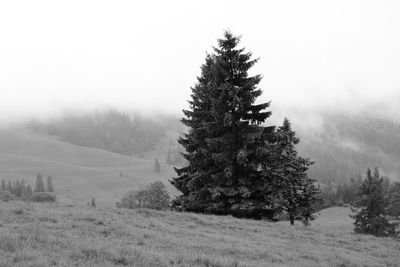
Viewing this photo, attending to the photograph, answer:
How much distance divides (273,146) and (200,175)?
20.6ft

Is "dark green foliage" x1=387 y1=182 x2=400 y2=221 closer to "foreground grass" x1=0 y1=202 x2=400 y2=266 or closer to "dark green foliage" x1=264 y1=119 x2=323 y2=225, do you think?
"dark green foliage" x1=264 y1=119 x2=323 y2=225

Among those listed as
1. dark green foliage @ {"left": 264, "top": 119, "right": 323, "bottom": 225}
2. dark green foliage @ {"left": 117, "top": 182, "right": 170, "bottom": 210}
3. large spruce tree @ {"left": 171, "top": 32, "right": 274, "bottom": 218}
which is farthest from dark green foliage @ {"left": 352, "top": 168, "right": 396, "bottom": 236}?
large spruce tree @ {"left": 171, "top": 32, "right": 274, "bottom": 218}

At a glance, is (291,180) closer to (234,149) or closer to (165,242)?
(234,149)

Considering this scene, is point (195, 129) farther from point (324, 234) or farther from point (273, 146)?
point (324, 234)

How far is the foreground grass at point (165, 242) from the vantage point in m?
12.4

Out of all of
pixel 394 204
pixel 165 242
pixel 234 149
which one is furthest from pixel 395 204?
pixel 165 242

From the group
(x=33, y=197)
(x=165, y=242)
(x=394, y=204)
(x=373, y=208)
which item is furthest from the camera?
(x=33, y=197)

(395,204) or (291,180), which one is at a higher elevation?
(291,180)

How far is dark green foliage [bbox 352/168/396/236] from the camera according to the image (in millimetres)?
63231

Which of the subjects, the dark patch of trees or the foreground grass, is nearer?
the foreground grass

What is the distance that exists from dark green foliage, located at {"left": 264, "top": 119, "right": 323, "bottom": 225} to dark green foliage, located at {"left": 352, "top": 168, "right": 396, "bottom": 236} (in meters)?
22.1

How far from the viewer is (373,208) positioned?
64.6m

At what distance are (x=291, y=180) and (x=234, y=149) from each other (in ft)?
29.6

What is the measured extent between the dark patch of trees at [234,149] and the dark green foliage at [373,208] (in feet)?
102
